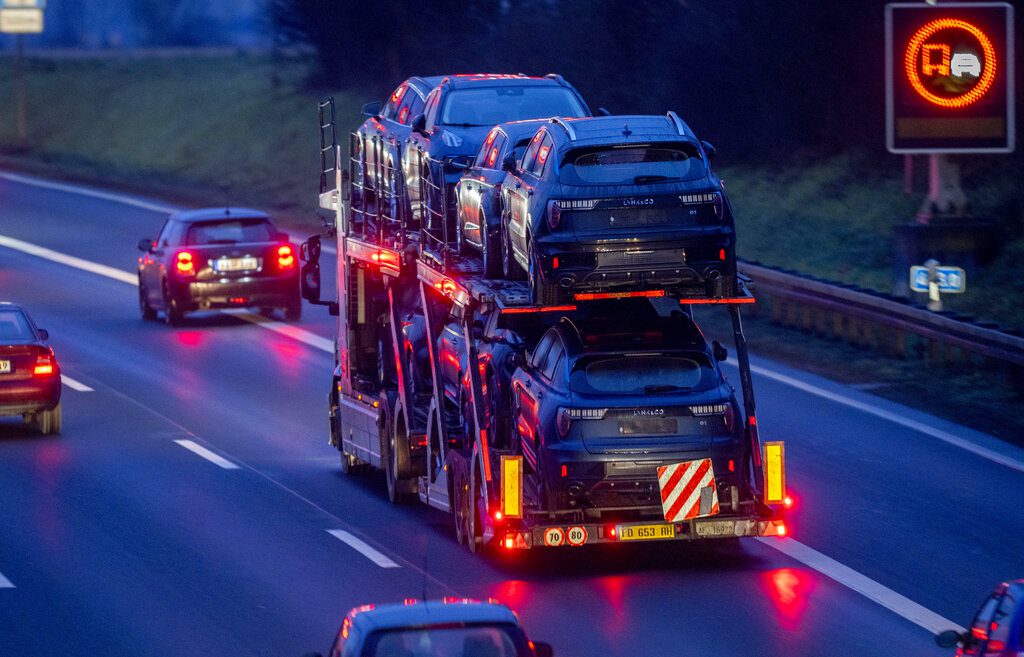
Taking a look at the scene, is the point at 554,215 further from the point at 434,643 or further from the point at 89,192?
the point at 89,192

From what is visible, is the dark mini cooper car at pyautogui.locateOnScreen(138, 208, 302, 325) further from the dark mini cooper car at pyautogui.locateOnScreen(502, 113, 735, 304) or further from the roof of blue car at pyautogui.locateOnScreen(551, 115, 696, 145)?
the dark mini cooper car at pyautogui.locateOnScreen(502, 113, 735, 304)

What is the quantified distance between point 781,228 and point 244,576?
72.9 feet

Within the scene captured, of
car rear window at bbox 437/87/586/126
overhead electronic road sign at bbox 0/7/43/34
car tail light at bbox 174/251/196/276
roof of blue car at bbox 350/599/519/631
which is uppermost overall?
overhead electronic road sign at bbox 0/7/43/34

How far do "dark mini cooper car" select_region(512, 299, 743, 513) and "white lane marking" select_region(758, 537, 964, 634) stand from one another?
3.49 ft

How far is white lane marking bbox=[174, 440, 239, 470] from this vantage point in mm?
22031

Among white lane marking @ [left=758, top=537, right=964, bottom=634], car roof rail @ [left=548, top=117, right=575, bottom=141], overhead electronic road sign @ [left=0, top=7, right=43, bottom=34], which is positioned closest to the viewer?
white lane marking @ [left=758, top=537, right=964, bottom=634]

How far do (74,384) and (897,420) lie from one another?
11.2 meters

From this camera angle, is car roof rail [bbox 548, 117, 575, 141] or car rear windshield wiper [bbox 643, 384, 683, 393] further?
car roof rail [bbox 548, 117, 575, 141]

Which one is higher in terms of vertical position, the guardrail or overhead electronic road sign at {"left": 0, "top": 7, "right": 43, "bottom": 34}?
overhead electronic road sign at {"left": 0, "top": 7, "right": 43, "bottom": 34}

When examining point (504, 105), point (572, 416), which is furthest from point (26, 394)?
point (572, 416)

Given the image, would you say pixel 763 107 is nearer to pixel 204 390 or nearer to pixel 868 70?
pixel 868 70

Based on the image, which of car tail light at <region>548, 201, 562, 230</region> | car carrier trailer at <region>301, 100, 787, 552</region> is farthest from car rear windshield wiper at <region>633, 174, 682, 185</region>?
car carrier trailer at <region>301, 100, 787, 552</region>

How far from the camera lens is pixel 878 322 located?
26.3 meters

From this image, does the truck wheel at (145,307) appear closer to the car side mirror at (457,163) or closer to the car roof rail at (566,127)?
the car side mirror at (457,163)
